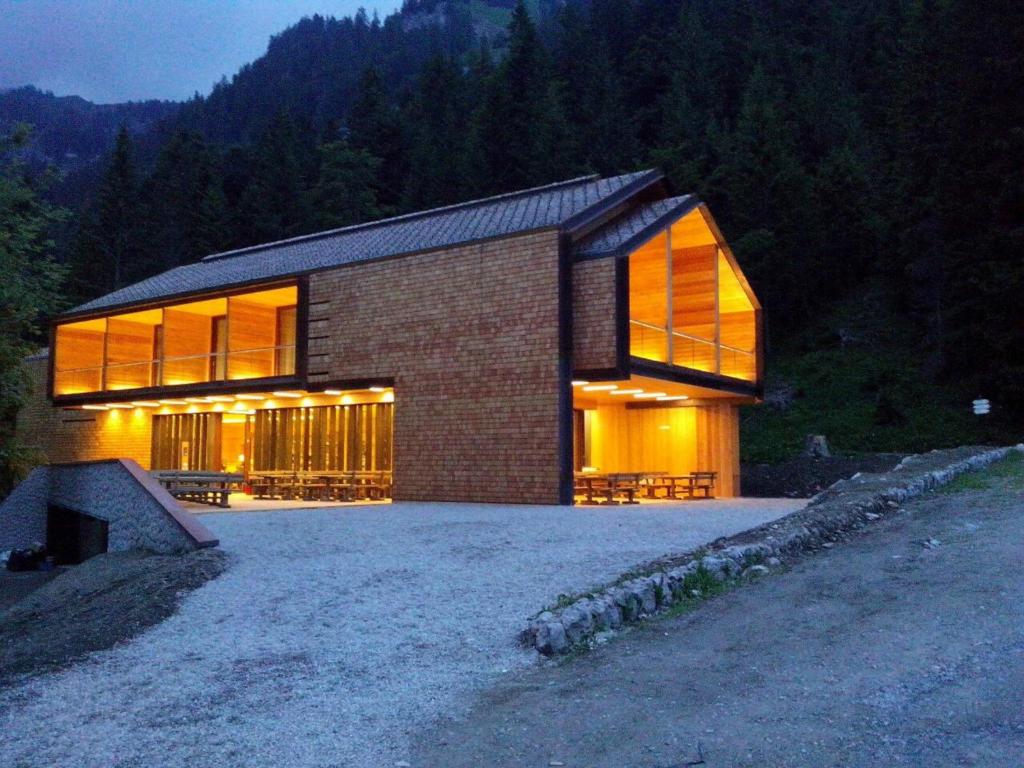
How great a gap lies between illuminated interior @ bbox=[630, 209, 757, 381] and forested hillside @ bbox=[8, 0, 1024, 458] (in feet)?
30.7

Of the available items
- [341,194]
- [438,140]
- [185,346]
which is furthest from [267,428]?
[438,140]

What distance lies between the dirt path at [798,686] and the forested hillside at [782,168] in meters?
21.6

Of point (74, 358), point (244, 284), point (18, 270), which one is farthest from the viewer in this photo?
point (74, 358)

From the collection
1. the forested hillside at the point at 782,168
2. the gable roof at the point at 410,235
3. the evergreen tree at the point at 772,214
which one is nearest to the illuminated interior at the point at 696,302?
the gable roof at the point at 410,235

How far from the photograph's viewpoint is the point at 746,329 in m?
20.3

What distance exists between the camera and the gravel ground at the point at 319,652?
15.2 feet

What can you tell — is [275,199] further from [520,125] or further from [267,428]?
[267,428]

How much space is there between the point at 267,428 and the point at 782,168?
25357 mm

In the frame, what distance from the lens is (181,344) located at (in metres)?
22.5

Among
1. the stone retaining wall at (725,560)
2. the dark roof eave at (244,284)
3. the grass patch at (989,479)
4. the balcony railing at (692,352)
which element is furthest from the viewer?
the balcony railing at (692,352)

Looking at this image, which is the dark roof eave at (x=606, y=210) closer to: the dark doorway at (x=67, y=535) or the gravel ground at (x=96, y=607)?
the gravel ground at (x=96, y=607)

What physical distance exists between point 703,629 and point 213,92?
123426 mm

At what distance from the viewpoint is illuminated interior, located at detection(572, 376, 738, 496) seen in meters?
19.2

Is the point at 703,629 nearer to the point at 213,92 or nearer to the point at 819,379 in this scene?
the point at 819,379
